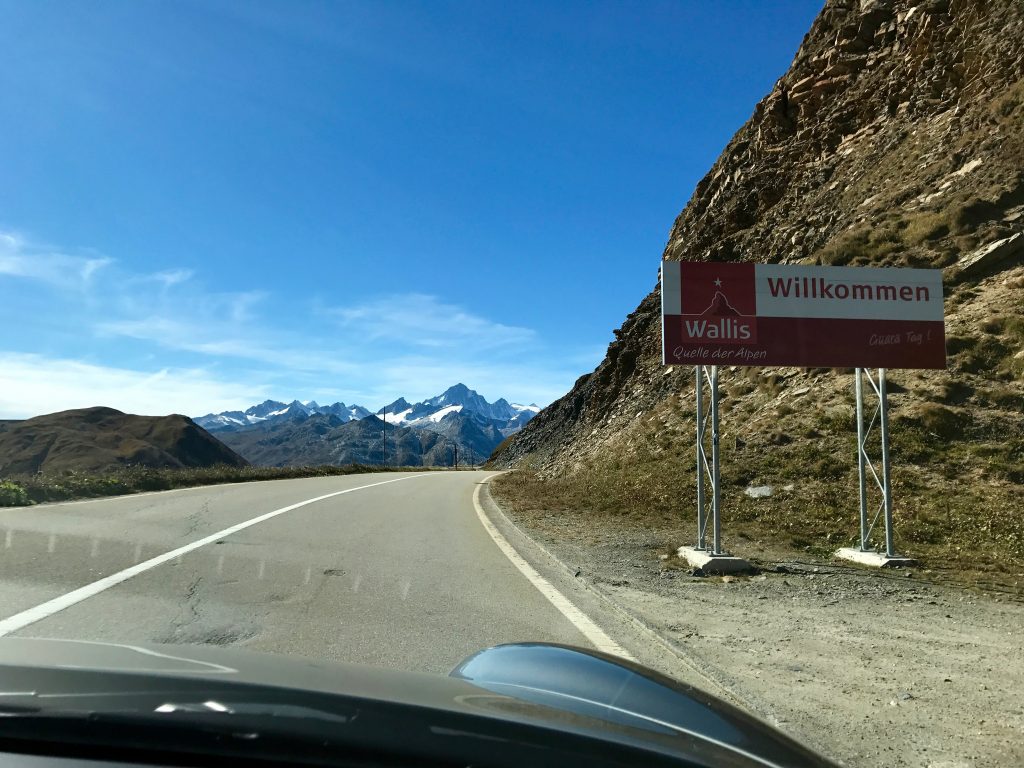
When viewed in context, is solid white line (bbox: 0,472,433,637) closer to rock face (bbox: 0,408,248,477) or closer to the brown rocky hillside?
the brown rocky hillside

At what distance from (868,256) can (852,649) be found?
1991 centimetres

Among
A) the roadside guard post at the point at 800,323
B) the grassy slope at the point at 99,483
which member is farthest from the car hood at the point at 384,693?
the grassy slope at the point at 99,483

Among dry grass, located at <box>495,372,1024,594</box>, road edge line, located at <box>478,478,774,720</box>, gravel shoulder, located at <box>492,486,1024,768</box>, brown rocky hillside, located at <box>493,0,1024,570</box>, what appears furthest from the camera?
brown rocky hillside, located at <box>493,0,1024,570</box>

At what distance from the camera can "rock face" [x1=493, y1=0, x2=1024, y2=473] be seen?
2294 centimetres

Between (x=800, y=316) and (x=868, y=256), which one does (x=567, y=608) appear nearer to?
(x=800, y=316)

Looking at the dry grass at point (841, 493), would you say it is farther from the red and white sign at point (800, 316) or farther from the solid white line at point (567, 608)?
the solid white line at point (567, 608)

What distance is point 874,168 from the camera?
29.2 meters

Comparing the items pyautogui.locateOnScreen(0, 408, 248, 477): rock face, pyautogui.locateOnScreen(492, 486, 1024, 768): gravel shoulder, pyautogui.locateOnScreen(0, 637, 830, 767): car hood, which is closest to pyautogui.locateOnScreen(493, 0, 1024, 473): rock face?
pyautogui.locateOnScreen(492, 486, 1024, 768): gravel shoulder

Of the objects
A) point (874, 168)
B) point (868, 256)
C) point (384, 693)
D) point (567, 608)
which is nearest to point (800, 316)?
point (567, 608)

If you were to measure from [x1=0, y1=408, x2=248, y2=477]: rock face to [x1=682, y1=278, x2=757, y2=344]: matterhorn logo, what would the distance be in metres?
132

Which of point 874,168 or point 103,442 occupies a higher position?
point 874,168

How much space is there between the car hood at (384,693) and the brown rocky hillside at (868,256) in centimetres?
1114

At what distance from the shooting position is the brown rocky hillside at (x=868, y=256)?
53.8ft

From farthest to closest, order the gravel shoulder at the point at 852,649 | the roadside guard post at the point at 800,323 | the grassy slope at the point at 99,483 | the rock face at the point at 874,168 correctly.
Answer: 1. the rock face at the point at 874,168
2. the grassy slope at the point at 99,483
3. the roadside guard post at the point at 800,323
4. the gravel shoulder at the point at 852,649
